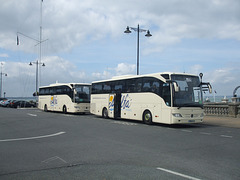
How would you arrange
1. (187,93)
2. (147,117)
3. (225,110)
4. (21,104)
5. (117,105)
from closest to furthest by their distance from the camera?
(187,93) → (147,117) → (117,105) → (225,110) → (21,104)

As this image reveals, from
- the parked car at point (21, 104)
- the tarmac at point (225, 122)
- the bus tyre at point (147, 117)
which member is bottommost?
the tarmac at point (225, 122)

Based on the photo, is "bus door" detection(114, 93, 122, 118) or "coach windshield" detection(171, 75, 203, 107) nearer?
"coach windshield" detection(171, 75, 203, 107)

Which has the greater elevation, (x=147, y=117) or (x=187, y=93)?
(x=187, y=93)

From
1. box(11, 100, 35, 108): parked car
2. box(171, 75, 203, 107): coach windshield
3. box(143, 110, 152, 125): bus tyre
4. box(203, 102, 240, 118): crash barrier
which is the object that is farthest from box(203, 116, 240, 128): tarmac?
box(11, 100, 35, 108): parked car

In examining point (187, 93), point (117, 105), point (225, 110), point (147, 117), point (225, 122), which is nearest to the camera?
point (187, 93)

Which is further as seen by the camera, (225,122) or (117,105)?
(117,105)

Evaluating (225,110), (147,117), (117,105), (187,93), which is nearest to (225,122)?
(225,110)

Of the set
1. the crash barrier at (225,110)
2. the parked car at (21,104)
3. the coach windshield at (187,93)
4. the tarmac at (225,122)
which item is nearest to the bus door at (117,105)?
the coach windshield at (187,93)

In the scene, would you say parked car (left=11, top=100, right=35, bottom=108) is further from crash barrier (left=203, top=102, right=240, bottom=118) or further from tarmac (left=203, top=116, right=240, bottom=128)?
tarmac (left=203, top=116, right=240, bottom=128)

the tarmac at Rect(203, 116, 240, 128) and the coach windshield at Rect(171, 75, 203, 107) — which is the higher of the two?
the coach windshield at Rect(171, 75, 203, 107)

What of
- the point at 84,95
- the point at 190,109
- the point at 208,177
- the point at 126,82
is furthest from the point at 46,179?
the point at 84,95

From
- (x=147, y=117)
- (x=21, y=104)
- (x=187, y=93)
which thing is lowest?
(x=147, y=117)

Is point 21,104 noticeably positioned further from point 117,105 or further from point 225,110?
point 225,110

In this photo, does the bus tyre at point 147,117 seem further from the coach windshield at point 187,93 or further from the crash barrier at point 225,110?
Result: the crash barrier at point 225,110
